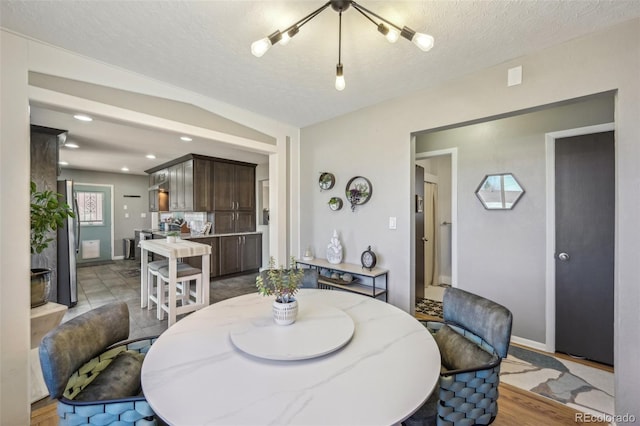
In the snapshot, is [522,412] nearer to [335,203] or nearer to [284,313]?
[284,313]

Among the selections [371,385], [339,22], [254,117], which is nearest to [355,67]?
[339,22]

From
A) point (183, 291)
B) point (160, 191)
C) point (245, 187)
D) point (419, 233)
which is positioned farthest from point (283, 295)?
point (160, 191)

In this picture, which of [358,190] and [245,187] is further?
[245,187]

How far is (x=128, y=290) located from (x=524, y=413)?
5275 millimetres

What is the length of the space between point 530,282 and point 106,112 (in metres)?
3.99

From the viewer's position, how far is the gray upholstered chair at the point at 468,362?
1109mm

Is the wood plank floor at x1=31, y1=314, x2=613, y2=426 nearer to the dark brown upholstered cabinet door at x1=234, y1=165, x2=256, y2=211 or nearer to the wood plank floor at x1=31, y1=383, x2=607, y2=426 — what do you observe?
the wood plank floor at x1=31, y1=383, x2=607, y2=426

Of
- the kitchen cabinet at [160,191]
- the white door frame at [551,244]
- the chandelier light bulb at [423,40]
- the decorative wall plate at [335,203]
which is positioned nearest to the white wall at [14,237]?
the chandelier light bulb at [423,40]

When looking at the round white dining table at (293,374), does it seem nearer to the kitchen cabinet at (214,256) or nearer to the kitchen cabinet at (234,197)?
the kitchen cabinet at (214,256)

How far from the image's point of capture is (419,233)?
379cm

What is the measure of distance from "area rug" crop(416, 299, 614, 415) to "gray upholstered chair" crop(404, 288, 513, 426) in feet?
3.83

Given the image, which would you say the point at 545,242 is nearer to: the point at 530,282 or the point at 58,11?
the point at 530,282

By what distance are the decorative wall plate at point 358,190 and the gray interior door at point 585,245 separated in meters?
1.75

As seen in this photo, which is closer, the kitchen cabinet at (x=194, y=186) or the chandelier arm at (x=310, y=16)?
the chandelier arm at (x=310, y=16)
